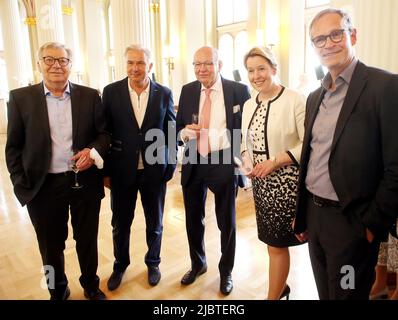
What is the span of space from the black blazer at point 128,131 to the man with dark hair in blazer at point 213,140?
0.68 feet

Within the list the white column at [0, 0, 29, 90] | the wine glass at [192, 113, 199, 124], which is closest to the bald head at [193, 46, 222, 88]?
the wine glass at [192, 113, 199, 124]

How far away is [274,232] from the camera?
2.17 m

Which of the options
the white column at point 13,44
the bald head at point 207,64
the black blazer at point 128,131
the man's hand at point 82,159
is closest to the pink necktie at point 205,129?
the bald head at point 207,64

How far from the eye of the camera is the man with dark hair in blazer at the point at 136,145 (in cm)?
267

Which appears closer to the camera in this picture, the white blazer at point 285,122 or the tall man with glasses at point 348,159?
the tall man with glasses at point 348,159

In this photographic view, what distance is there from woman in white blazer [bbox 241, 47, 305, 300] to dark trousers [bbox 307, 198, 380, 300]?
40 centimetres

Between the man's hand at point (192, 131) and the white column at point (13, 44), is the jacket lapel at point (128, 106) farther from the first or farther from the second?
the white column at point (13, 44)

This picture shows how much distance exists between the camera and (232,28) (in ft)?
38.6

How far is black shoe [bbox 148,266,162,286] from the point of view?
9.52 ft

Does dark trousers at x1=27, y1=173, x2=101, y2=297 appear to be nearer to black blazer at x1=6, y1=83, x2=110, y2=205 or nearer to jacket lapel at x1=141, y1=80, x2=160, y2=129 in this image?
black blazer at x1=6, y1=83, x2=110, y2=205

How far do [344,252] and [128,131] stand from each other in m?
1.84

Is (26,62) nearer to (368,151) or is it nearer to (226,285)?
(226,285)
